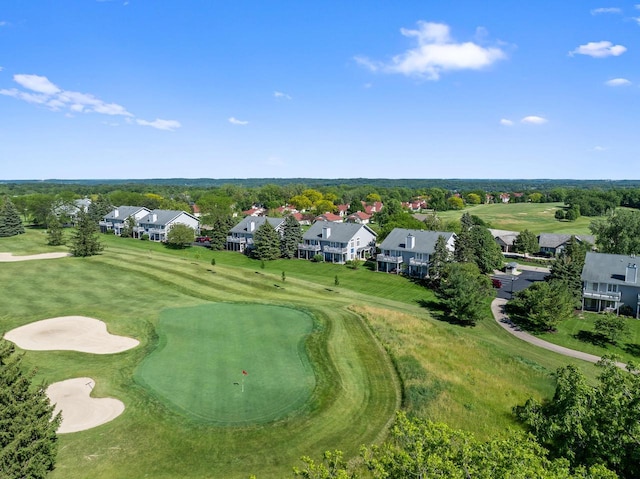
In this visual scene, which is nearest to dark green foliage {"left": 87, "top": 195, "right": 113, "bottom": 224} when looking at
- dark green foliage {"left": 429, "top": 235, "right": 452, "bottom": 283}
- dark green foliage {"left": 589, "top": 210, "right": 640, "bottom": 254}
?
dark green foliage {"left": 429, "top": 235, "right": 452, "bottom": 283}

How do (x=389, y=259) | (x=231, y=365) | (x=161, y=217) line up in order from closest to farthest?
(x=231, y=365) < (x=389, y=259) < (x=161, y=217)

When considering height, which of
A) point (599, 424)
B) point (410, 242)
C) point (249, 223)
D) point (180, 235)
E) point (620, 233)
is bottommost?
point (180, 235)

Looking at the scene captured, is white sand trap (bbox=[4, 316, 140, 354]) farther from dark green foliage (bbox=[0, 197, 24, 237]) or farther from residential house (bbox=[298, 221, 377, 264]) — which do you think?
dark green foliage (bbox=[0, 197, 24, 237])

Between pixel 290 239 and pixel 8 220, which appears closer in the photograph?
pixel 290 239

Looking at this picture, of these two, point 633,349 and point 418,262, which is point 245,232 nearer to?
point 418,262

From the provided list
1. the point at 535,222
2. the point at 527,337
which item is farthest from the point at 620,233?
the point at 535,222

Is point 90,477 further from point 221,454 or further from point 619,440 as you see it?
point 619,440

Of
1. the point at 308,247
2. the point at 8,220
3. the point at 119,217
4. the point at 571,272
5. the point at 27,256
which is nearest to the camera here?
the point at 571,272
